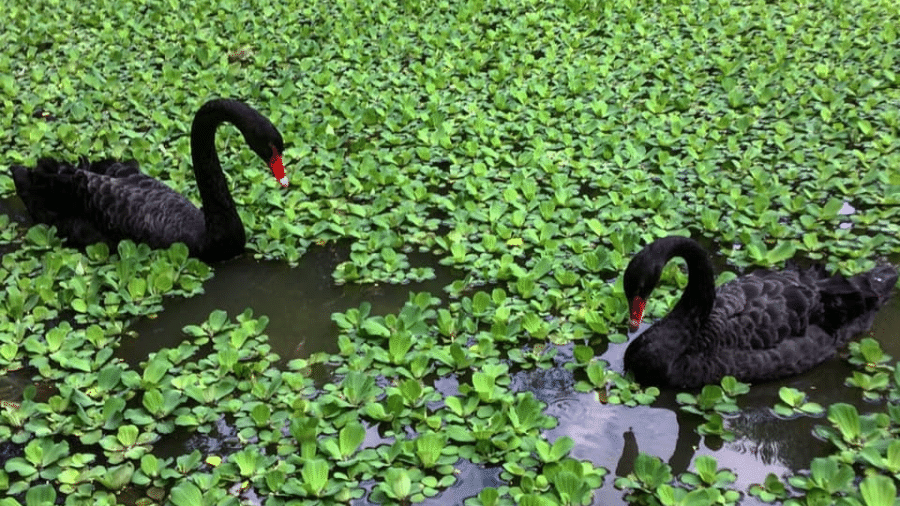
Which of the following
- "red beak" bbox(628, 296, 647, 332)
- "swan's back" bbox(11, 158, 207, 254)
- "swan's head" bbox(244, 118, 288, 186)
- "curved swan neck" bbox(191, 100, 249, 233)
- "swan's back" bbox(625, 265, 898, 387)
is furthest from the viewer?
"swan's back" bbox(11, 158, 207, 254)

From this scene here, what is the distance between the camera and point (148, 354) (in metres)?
3.42

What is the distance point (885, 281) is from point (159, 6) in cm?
622

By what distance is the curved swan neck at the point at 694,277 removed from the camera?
2.86 meters

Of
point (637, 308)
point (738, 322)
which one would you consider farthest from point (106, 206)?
point (738, 322)

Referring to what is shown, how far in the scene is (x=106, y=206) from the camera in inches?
161

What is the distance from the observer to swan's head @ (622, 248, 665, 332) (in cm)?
281

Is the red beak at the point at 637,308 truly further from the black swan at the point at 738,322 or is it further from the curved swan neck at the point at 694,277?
the curved swan neck at the point at 694,277

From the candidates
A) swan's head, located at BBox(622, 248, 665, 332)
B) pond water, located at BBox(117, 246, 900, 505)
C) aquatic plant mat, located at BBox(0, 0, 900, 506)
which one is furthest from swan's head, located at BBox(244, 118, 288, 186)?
swan's head, located at BBox(622, 248, 665, 332)

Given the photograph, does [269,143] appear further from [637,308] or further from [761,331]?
[761,331]

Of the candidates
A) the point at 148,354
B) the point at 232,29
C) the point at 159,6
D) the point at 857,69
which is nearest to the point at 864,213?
the point at 857,69

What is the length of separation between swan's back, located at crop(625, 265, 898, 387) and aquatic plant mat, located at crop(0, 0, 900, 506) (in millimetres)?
86

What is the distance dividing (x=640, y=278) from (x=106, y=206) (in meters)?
Result: 2.61

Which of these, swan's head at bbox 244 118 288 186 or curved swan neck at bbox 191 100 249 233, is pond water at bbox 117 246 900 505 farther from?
swan's head at bbox 244 118 288 186

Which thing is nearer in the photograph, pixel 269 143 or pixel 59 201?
pixel 269 143
